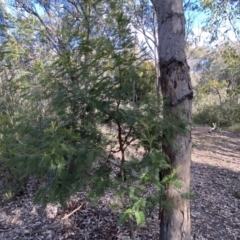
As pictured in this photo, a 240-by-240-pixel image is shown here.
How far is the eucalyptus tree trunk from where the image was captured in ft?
7.23

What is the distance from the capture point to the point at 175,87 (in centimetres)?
222

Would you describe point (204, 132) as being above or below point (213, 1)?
below

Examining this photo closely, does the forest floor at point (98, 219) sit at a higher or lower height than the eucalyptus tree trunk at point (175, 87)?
lower

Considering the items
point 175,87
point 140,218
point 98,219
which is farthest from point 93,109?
point 98,219

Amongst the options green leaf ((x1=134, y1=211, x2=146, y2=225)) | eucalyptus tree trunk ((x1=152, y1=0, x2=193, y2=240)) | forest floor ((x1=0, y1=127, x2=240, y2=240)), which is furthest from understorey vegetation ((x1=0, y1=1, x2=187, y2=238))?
forest floor ((x1=0, y1=127, x2=240, y2=240))

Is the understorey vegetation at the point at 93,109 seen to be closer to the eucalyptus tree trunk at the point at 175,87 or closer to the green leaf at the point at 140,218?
the green leaf at the point at 140,218

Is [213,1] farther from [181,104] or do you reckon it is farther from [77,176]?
[77,176]

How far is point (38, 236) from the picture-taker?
3.07 metres

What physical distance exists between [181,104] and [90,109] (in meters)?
0.75

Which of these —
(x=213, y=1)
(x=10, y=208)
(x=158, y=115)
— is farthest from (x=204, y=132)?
(x=158, y=115)

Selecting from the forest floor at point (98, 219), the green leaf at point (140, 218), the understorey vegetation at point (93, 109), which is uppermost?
the understorey vegetation at point (93, 109)

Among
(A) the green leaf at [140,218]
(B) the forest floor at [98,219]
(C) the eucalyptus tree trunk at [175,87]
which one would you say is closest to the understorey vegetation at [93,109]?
(A) the green leaf at [140,218]

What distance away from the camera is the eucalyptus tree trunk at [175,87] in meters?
2.21

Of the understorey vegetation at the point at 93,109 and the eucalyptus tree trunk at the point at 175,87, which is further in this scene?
the eucalyptus tree trunk at the point at 175,87
